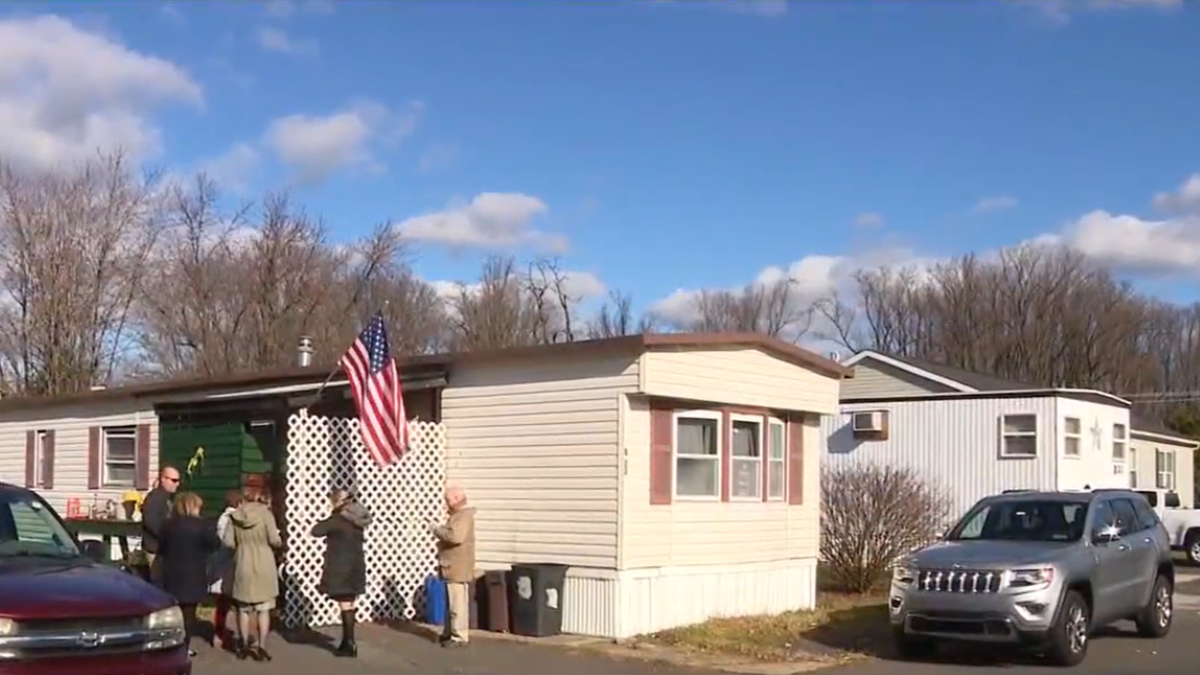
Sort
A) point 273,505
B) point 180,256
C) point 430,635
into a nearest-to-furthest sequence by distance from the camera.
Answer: point 430,635 < point 273,505 < point 180,256

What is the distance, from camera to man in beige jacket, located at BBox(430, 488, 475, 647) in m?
14.4

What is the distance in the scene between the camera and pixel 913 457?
99.8ft

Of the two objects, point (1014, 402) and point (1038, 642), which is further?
point (1014, 402)

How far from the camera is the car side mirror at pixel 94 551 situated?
9.97 meters

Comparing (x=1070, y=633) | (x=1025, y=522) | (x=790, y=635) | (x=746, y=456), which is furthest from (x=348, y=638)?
(x=1025, y=522)

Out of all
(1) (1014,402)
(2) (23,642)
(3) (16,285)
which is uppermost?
(3) (16,285)

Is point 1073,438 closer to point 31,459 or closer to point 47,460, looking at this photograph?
point 47,460

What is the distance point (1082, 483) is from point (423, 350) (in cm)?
3066

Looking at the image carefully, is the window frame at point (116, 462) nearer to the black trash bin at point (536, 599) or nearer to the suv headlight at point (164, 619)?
the black trash bin at point (536, 599)

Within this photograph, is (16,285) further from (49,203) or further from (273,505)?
(273,505)

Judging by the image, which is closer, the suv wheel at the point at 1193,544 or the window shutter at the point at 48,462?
the window shutter at the point at 48,462

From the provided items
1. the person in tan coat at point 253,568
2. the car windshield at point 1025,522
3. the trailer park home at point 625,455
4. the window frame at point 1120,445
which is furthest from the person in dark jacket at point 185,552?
the window frame at point 1120,445

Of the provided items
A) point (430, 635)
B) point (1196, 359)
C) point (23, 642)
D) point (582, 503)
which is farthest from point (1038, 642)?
point (1196, 359)

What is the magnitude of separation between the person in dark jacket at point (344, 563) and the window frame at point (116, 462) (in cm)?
917
